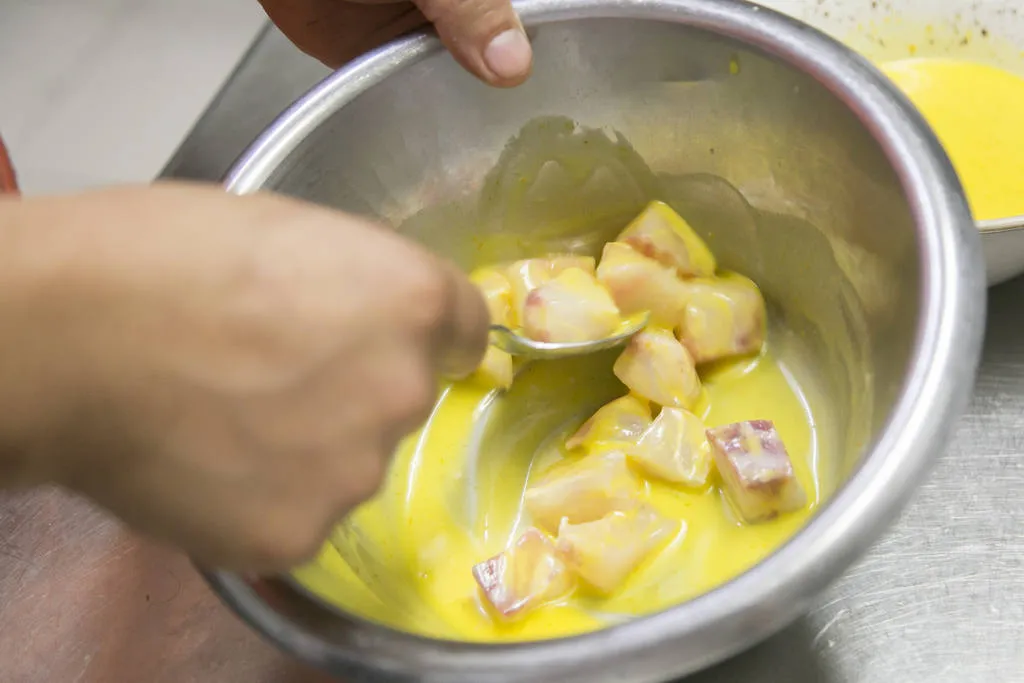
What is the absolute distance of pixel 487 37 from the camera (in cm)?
57

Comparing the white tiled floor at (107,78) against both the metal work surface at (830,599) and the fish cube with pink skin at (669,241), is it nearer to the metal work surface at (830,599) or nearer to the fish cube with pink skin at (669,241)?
the metal work surface at (830,599)

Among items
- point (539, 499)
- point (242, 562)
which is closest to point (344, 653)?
point (242, 562)

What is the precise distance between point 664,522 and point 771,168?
0.83 feet

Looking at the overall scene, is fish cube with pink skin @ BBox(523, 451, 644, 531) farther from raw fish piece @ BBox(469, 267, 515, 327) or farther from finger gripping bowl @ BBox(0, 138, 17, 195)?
finger gripping bowl @ BBox(0, 138, 17, 195)

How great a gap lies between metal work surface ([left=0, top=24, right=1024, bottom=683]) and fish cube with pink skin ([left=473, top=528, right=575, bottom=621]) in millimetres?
112

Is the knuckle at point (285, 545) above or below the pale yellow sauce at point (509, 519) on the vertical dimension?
above

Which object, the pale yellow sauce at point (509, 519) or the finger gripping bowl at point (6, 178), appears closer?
the pale yellow sauce at point (509, 519)

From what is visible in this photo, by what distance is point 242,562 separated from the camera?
1.05 ft

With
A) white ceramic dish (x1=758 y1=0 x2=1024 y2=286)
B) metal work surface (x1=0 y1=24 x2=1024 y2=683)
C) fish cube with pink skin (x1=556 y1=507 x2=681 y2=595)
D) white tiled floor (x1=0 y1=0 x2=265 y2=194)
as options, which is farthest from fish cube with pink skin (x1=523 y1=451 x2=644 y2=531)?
white tiled floor (x1=0 y1=0 x2=265 y2=194)

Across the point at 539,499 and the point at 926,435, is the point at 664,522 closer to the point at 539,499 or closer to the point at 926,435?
the point at 539,499

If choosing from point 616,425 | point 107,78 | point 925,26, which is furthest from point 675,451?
point 107,78

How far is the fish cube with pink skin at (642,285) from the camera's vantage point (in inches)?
25.3

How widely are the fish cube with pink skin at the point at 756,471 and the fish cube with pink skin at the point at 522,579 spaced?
0.38 ft

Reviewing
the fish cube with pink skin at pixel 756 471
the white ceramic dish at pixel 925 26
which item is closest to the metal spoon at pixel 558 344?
the fish cube with pink skin at pixel 756 471
